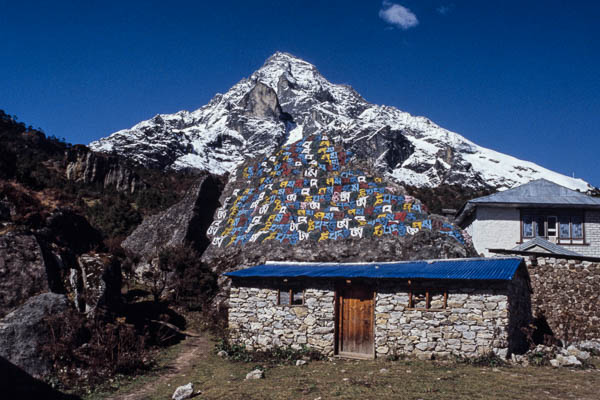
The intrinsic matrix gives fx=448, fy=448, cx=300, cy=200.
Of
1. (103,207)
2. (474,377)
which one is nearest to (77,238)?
(474,377)

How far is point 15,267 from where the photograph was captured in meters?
12.9

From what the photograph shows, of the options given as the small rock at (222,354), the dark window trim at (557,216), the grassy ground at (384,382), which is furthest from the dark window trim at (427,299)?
the dark window trim at (557,216)

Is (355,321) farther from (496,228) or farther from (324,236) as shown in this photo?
(496,228)

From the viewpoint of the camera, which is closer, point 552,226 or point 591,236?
point 591,236

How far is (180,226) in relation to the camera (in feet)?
86.8

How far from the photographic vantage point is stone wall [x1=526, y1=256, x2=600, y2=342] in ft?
47.5

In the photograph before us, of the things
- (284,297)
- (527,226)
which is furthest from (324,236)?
(527,226)

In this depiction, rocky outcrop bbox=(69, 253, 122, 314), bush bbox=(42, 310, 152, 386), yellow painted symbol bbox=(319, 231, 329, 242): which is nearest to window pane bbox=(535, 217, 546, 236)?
yellow painted symbol bbox=(319, 231, 329, 242)

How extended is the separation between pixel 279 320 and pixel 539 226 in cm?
1748

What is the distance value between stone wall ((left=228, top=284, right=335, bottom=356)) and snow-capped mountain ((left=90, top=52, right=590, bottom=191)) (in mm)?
51035

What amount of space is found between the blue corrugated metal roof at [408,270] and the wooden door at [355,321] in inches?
26.8

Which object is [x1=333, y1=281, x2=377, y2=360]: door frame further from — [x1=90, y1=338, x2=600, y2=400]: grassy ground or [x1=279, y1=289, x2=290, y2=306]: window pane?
[x1=279, y1=289, x2=290, y2=306]: window pane

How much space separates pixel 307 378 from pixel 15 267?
29.3 ft

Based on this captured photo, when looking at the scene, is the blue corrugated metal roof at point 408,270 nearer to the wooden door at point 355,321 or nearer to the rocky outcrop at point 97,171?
the wooden door at point 355,321
